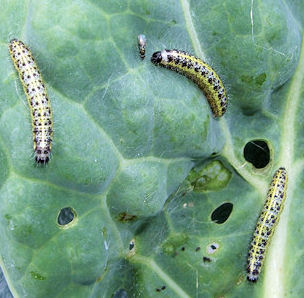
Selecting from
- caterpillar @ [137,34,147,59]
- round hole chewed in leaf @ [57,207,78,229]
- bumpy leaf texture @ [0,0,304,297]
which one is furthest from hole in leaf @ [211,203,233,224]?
caterpillar @ [137,34,147,59]

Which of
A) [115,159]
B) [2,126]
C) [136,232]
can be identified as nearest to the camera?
[2,126]

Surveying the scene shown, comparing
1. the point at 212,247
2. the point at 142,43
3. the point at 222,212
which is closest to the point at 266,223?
the point at 222,212

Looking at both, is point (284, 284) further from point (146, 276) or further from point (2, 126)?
point (2, 126)

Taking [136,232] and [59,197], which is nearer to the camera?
[59,197]

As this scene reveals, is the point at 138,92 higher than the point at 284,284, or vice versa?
the point at 138,92

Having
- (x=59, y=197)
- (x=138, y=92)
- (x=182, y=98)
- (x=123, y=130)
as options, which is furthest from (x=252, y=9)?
(x=59, y=197)

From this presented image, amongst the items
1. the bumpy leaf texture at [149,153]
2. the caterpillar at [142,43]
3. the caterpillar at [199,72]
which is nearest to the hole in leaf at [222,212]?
the bumpy leaf texture at [149,153]

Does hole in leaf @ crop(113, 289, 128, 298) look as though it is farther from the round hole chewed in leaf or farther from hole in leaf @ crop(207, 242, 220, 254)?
the round hole chewed in leaf
